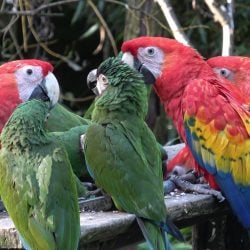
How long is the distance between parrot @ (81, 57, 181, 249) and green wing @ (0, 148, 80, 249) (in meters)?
0.17

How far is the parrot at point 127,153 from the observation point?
7.12 feet

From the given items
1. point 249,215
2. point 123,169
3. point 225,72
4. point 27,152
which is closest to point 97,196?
point 123,169

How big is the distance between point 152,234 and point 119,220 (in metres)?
0.10

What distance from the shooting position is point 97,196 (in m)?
2.38

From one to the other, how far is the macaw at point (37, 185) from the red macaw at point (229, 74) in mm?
961

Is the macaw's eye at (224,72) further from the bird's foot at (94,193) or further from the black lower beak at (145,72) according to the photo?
the bird's foot at (94,193)

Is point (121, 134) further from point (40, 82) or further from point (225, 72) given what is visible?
point (225, 72)

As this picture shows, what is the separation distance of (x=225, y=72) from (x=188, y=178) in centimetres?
49

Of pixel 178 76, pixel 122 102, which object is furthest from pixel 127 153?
pixel 178 76

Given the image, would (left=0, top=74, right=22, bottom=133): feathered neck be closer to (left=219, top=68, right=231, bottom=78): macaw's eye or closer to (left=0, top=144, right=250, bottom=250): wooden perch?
(left=0, top=144, right=250, bottom=250): wooden perch

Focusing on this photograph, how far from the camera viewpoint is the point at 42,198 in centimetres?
199

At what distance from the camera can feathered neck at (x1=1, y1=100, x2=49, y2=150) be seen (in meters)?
2.12

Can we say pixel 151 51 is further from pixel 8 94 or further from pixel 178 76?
pixel 8 94

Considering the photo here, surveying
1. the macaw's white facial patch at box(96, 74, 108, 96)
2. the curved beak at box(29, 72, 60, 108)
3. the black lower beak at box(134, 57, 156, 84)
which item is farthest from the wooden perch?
the curved beak at box(29, 72, 60, 108)
